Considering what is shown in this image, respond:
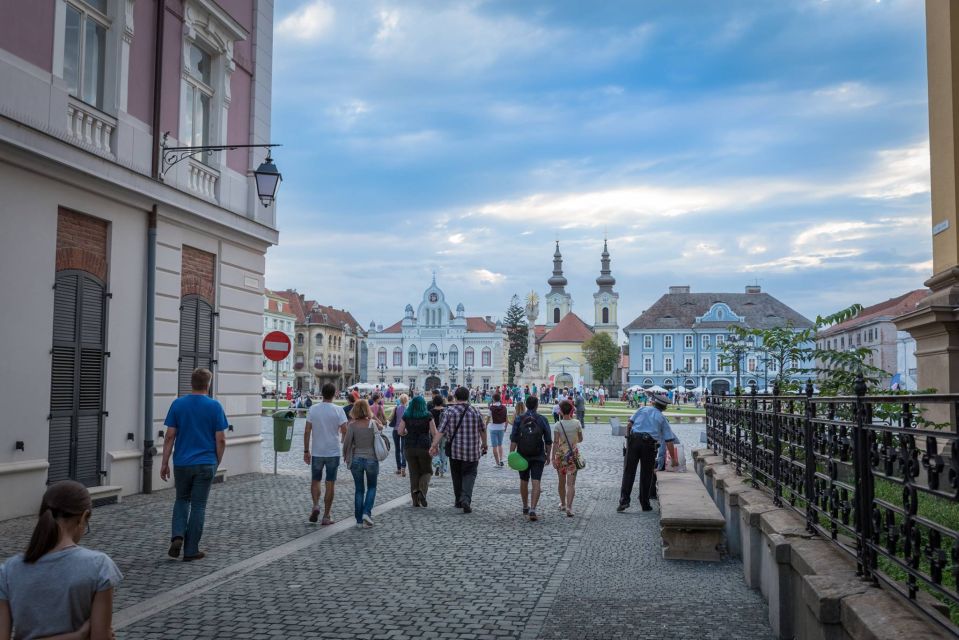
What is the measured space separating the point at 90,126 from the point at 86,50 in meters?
1.26

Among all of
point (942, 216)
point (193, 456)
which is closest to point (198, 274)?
point (193, 456)

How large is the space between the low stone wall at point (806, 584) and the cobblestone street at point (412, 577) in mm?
407

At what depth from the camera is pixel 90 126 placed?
42.6 feet

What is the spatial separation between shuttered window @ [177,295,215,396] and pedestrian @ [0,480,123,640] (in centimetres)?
1206

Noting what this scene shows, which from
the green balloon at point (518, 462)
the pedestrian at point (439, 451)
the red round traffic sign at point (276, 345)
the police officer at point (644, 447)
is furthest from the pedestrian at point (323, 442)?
the red round traffic sign at point (276, 345)

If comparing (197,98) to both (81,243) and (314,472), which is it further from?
(314,472)

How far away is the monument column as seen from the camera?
8.71 m

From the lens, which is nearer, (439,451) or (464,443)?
(464,443)

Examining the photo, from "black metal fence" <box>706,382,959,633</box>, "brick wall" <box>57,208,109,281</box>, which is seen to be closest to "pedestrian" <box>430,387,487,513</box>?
"black metal fence" <box>706,382,959,633</box>

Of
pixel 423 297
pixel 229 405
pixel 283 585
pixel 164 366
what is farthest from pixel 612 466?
pixel 423 297

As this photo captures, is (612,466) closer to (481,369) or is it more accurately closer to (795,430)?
(795,430)

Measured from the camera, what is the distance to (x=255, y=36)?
60.8 feet

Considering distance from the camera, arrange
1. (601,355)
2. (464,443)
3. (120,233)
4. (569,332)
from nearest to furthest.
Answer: (464,443) → (120,233) → (601,355) → (569,332)

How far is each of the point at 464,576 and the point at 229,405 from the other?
9930mm
